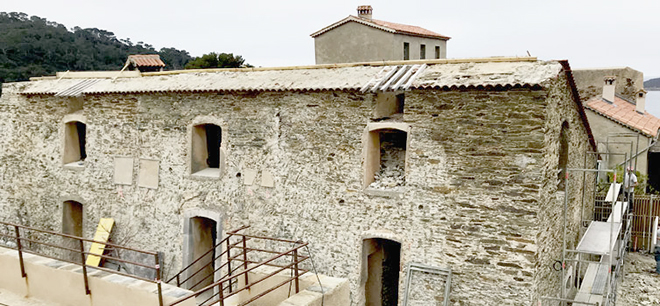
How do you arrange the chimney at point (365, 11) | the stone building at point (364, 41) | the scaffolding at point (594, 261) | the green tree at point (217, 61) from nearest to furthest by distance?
the scaffolding at point (594, 261), the stone building at point (364, 41), the chimney at point (365, 11), the green tree at point (217, 61)

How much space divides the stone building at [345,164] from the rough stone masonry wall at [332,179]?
3cm

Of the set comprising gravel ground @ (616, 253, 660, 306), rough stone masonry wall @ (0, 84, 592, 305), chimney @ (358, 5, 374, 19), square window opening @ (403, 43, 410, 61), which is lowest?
gravel ground @ (616, 253, 660, 306)

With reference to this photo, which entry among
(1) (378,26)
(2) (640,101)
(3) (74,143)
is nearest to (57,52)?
(3) (74,143)

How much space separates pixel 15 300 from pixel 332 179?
5.47m

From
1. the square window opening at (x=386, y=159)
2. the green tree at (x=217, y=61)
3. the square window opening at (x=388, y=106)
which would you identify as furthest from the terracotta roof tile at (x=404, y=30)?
the green tree at (x=217, y=61)

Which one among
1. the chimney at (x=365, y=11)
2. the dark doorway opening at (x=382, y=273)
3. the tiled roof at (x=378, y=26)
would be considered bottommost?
the dark doorway opening at (x=382, y=273)

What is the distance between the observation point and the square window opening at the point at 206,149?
1195 centimetres

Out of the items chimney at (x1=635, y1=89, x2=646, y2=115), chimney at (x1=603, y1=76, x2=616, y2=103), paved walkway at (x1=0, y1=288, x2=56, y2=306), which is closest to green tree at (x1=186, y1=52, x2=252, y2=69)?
chimney at (x1=603, y1=76, x2=616, y2=103)

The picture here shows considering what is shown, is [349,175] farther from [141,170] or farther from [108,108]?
[108,108]

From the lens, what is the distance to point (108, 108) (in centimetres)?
1308

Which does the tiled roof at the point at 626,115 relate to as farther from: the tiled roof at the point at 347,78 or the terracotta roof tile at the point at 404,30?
the tiled roof at the point at 347,78

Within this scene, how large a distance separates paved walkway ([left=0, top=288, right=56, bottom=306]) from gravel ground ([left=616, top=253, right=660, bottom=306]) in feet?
37.6

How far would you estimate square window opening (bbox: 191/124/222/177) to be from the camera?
1195 centimetres

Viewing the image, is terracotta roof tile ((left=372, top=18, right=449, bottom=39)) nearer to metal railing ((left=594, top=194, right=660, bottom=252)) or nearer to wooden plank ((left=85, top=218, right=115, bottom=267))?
metal railing ((left=594, top=194, right=660, bottom=252))
